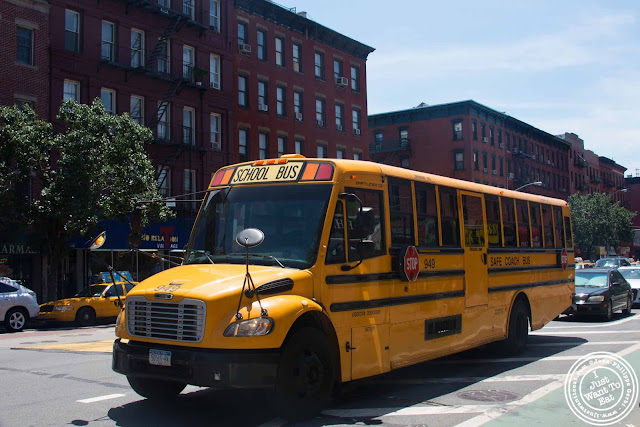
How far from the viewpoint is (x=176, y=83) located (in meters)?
33.0

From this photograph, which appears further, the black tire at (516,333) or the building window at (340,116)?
the building window at (340,116)

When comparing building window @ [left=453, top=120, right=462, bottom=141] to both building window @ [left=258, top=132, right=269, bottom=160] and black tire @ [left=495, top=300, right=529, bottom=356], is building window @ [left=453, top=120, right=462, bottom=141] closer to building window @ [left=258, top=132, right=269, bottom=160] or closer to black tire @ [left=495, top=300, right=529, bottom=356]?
building window @ [left=258, top=132, right=269, bottom=160]

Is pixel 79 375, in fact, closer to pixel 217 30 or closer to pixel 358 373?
pixel 358 373

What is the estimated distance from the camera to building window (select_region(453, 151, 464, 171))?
60906mm

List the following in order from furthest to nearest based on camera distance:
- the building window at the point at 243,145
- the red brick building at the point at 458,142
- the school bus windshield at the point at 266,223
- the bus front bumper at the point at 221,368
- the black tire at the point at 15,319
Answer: the red brick building at the point at 458,142, the building window at the point at 243,145, the black tire at the point at 15,319, the school bus windshield at the point at 266,223, the bus front bumper at the point at 221,368

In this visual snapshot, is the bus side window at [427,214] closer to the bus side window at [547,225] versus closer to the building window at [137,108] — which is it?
the bus side window at [547,225]

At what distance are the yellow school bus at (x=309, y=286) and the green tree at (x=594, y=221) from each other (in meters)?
64.2

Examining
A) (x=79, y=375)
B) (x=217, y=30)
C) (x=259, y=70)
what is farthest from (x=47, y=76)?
(x=79, y=375)

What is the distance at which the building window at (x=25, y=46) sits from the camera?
89.4 ft

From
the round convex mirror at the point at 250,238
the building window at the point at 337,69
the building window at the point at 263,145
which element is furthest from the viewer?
the building window at the point at 337,69

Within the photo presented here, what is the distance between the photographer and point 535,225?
1316 centimetres

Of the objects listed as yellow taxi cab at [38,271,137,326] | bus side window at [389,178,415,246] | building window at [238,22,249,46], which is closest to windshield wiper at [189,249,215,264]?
bus side window at [389,178,415,246]

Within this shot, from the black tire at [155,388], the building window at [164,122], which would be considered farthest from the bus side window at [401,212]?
the building window at [164,122]

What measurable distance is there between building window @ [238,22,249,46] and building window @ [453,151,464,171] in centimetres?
2882
